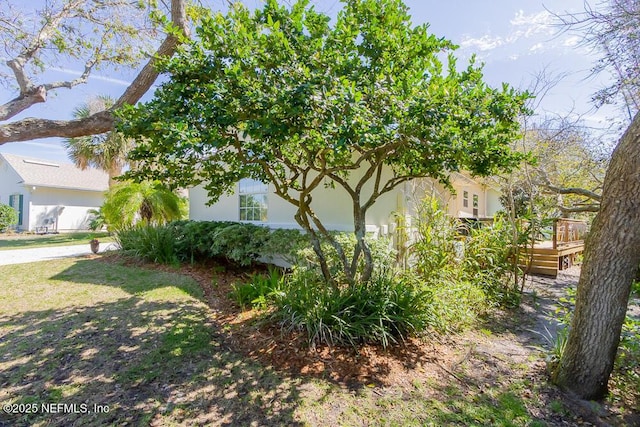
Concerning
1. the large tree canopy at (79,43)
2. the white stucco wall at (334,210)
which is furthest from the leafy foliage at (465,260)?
the large tree canopy at (79,43)

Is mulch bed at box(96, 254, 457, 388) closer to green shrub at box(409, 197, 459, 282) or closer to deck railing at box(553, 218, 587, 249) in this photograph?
green shrub at box(409, 197, 459, 282)

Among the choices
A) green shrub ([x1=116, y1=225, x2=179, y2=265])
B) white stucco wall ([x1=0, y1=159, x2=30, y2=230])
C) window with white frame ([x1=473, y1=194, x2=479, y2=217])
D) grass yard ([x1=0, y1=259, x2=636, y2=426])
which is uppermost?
white stucco wall ([x1=0, y1=159, x2=30, y2=230])

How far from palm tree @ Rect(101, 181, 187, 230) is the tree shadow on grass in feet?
25.5

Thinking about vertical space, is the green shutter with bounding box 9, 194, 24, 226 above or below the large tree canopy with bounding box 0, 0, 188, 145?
below

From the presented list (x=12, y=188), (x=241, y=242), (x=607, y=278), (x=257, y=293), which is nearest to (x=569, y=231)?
(x=607, y=278)

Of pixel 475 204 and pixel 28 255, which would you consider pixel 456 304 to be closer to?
pixel 28 255

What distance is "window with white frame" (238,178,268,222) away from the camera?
32.5 ft

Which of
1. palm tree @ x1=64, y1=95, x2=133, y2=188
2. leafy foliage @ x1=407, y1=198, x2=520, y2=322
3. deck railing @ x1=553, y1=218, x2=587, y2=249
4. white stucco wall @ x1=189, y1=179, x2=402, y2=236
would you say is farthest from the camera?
palm tree @ x1=64, y1=95, x2=133, y2=188

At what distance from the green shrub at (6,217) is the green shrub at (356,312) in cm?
2285

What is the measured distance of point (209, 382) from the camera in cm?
326

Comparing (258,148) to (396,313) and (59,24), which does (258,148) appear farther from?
(59,24)

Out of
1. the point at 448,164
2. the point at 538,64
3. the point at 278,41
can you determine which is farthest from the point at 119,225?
the point at 538,64

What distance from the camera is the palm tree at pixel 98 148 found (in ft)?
57.0

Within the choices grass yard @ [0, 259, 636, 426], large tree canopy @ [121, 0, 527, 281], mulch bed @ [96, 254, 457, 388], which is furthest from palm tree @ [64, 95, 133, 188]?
mulch bed @ [96, 254, 457, 388]
